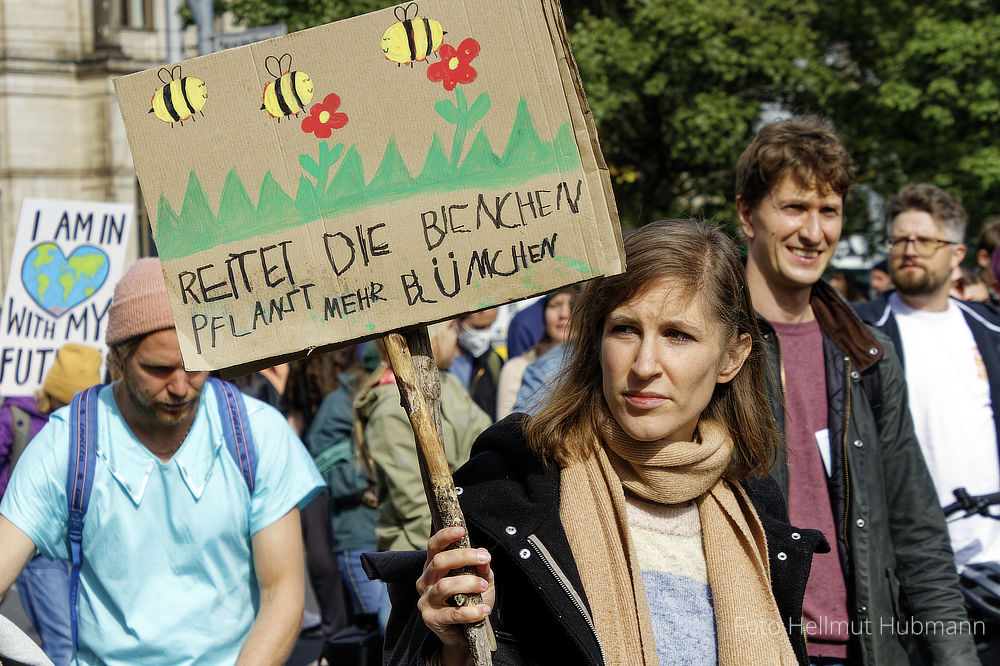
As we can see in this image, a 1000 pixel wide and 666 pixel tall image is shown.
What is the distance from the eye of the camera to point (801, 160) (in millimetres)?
3475

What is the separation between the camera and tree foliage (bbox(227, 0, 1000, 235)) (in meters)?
13.5

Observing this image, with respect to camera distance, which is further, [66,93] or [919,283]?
[66,93]

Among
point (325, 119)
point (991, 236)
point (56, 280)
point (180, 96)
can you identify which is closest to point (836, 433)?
point (325, 119)

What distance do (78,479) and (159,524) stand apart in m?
0.23

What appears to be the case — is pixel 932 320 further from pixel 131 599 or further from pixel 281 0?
pixel 281 0

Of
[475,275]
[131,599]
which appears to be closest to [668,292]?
[475,275]

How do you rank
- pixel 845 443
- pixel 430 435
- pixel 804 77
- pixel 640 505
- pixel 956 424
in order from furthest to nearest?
pixel 804 77
pixel 956 424
pixel 845 443
pixel 640 505
pixel 430 435

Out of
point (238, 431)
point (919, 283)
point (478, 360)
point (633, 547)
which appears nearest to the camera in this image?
point (633, 547)

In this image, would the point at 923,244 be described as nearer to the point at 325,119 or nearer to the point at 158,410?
the point at 158,410

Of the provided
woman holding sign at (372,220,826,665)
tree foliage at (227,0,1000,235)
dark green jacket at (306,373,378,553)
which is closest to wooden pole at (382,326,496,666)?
woman holding sign at (372,220,826,665)

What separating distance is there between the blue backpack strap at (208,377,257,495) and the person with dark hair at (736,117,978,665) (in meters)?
1.41

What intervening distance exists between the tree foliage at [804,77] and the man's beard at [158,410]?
1057 centimetres

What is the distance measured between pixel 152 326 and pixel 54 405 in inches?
135

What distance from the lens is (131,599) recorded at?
2.94 m
